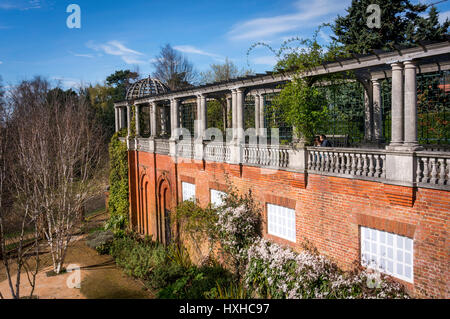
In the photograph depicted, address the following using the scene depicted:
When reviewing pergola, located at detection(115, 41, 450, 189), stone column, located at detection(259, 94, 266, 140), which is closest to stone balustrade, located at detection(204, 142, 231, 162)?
pergola, located at detection(115, 41, 450, 189)

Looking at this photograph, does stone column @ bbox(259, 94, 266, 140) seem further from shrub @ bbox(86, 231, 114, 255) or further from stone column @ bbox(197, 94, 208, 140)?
shrub @ bbox(86, 231, 114, 255)

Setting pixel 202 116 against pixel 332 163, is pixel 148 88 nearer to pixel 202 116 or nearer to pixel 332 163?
pixel 202 116

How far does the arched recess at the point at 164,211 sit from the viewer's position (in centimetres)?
1888

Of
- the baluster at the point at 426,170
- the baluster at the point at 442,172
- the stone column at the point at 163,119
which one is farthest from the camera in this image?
the stone column at the point at 163,119

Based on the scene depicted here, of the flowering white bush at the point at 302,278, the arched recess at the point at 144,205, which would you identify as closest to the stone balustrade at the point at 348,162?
the flowering white bush at the point at 302,278

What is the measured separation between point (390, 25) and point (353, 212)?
2175 centimetres

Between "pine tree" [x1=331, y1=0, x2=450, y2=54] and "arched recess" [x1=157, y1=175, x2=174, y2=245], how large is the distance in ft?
54.0

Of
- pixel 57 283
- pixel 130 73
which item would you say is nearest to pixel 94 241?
pixel 57 283

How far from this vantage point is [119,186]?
24641 mm

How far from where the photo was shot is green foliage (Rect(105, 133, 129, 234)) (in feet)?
77.6

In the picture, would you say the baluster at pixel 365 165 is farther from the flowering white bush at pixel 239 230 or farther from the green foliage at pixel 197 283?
the green foliage at pixel 197 283

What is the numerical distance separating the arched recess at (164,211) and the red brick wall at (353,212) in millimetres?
6138

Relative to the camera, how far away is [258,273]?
10648 mm
